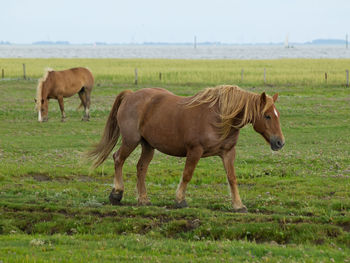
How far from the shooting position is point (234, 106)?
970cm

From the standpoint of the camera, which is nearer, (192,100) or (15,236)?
(15,236)

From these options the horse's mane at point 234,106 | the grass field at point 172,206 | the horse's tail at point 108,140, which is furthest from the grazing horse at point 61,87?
the horse's mane at point 234,106

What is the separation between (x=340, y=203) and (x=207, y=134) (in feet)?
9.50

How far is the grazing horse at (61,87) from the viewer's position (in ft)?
80.2

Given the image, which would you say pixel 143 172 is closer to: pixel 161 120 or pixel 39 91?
pixel 161 120

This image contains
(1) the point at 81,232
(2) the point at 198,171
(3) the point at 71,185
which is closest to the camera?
(1) the point at 81,232

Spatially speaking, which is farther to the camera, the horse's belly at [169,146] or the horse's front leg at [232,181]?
the horse's belly at [169,146]

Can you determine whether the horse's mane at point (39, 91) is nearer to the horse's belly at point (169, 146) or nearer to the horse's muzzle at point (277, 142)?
the horse's belly at point (169, 146)

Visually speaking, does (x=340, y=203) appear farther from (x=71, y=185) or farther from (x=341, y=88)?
(x=341, y=88)

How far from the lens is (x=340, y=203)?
10.3m

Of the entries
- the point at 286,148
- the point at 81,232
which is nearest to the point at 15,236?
the point at 81,232

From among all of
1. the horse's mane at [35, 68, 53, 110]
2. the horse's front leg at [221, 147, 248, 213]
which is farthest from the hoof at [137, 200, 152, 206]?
the horse's mane at [35, 68, 53, 110]

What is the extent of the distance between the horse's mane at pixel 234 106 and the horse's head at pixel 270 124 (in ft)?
0.12

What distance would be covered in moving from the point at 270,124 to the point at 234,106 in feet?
2.30
